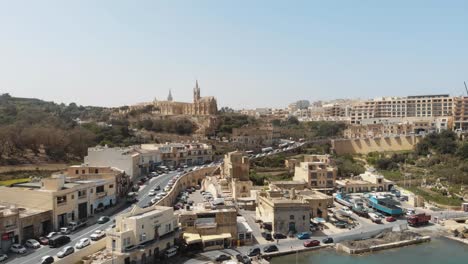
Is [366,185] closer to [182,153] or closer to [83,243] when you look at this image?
[182,153]

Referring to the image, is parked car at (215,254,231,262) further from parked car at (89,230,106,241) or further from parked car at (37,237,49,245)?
parked car at (37,237,49,245)

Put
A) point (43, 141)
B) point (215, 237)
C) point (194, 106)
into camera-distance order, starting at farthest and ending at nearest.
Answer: point (194, 106) → point (43, 141) → point (215, 237)

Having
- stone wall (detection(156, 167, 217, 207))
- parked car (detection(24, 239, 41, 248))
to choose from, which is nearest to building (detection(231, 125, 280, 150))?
stone wall (detection(156, 167, 217, 207))

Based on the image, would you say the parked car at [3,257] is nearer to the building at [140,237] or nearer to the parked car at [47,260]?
the parked car at [47,260]

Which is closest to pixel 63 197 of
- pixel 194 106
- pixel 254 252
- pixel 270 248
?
pixel 254 252

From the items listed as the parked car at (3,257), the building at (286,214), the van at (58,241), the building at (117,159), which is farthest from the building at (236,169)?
the parked car at (3,257)

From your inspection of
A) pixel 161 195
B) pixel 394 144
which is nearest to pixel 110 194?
pixel 161 195

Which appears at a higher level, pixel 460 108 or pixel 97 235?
pixel 460 108

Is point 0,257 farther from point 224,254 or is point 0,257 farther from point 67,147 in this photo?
point 67,147

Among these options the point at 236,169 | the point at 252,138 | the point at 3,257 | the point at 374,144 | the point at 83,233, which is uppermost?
the point at 252,138
